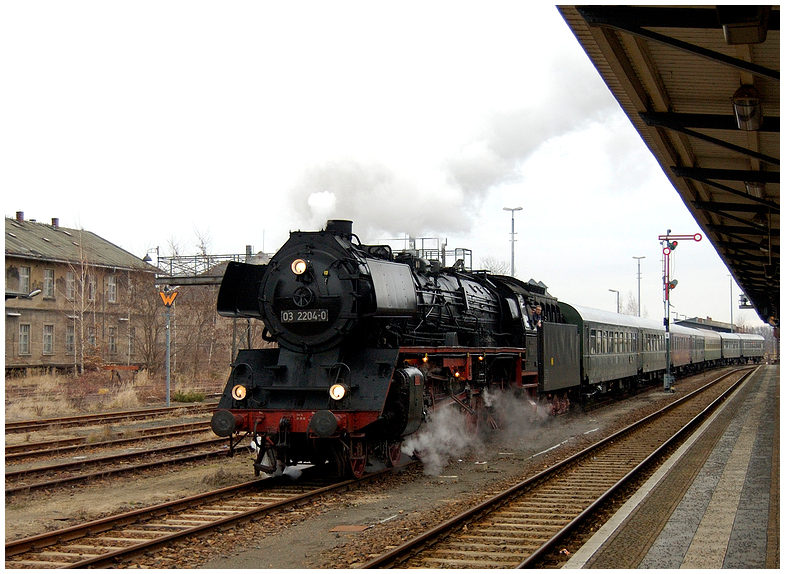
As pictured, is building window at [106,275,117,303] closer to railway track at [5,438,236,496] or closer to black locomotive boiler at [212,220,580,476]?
railway track at [5,438,236,496]

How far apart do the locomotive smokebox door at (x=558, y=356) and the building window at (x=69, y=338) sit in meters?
25.5

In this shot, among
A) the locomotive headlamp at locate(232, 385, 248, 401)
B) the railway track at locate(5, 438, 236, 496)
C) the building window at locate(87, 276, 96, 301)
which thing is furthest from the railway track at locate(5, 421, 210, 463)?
the building window at locate(87, 276, 96, 301)

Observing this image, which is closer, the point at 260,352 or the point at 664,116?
the point at 664,116

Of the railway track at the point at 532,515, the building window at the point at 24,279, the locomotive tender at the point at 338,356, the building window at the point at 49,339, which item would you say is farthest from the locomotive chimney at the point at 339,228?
the building window at the point at 49,339

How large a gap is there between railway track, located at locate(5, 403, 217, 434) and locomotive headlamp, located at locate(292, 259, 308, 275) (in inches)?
361

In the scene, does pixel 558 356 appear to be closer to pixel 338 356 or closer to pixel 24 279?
pixel 338 356

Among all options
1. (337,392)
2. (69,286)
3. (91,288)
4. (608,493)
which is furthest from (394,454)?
(69,286)

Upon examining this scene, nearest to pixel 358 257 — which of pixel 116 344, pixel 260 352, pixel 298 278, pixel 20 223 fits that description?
pixel 298 278

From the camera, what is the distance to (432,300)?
1220 cm

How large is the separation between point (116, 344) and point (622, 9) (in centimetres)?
3510

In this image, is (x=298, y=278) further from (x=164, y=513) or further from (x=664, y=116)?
(x=664, y=116)

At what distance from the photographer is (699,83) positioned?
698 centimetres

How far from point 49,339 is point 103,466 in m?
25.6

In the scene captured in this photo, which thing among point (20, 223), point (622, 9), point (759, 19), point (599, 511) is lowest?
point (599, 511)
